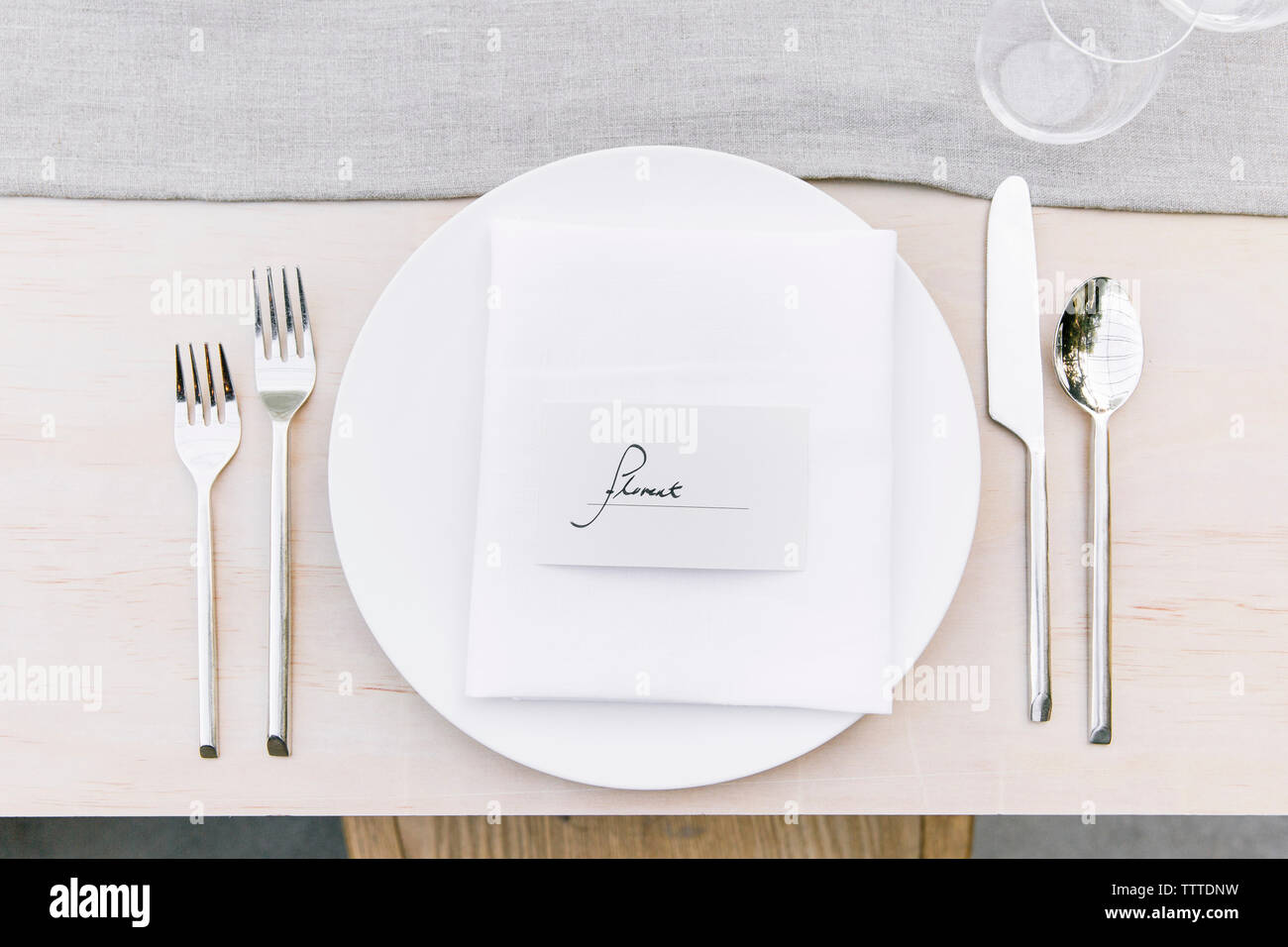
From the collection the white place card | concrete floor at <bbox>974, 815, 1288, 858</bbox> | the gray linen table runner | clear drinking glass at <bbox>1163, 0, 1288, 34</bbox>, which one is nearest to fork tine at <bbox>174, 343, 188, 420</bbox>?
the gray linen table runner

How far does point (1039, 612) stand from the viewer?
0.49m

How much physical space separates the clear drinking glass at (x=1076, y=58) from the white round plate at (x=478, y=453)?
0.14 m

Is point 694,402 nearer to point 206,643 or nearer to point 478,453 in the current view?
point 478,453

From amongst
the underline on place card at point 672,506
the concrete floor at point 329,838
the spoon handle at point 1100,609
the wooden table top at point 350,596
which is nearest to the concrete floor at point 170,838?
the concrete floor at point 329,838

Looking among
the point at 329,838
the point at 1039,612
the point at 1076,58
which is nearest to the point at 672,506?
the point at 1039,612

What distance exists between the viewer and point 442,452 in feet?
1.56

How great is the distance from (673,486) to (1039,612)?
245mm

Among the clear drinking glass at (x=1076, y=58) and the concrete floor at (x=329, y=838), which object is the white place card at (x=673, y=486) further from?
the concrete floor at (x=329, y=838)

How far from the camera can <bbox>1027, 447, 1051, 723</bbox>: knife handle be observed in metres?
0.49

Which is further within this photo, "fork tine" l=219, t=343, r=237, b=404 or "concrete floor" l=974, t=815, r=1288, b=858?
"concrete floor" l=974, t=815, r=1288, b=858

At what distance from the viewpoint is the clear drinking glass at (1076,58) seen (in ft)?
1.52
